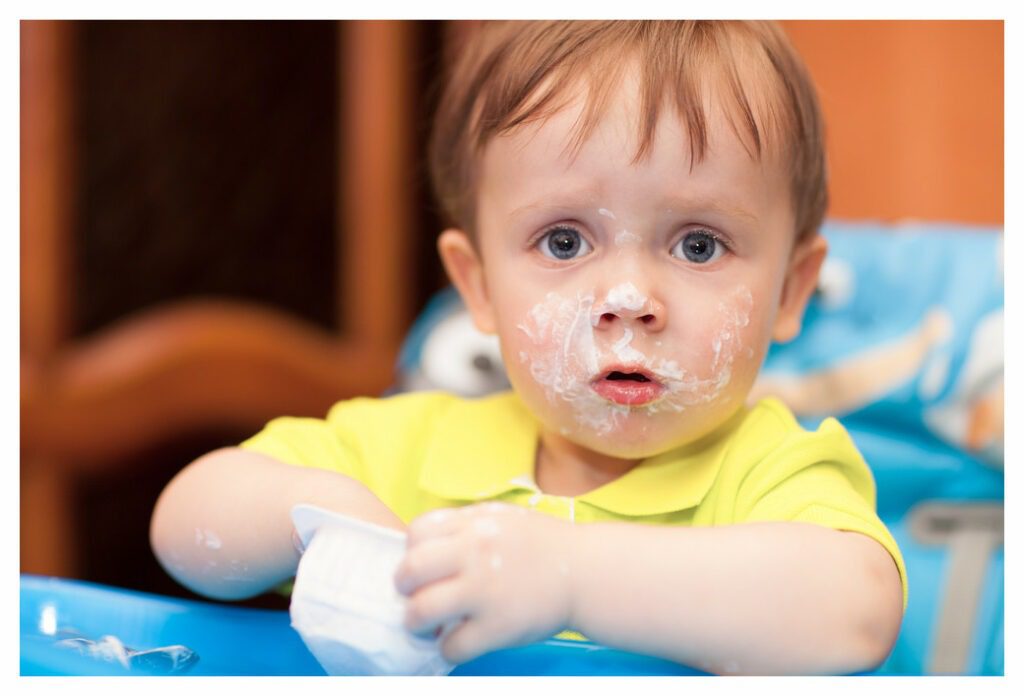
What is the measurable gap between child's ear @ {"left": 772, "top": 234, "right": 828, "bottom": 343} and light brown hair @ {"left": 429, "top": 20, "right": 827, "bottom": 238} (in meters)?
0.01

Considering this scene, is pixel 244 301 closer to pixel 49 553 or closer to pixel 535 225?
pixel 49 553

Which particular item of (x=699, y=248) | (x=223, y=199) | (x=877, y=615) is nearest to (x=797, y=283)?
(x=699, y=248)

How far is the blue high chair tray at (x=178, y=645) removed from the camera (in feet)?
1.70

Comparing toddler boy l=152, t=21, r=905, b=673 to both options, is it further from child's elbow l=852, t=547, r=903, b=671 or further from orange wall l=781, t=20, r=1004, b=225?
orange wall l=781, t=20, r=1004, b=225

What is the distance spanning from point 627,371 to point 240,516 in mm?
236

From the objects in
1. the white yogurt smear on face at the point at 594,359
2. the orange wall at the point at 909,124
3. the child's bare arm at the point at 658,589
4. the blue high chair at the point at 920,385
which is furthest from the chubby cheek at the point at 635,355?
the orange wall at the point at 909,124

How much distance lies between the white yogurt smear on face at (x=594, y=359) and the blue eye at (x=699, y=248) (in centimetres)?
3

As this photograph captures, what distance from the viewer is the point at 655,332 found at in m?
0.59

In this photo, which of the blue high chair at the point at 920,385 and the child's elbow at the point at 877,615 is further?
the blue high chair at the point at 920,385

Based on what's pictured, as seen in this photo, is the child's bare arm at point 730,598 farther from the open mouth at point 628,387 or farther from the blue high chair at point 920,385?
the blue high chair at point 920,385

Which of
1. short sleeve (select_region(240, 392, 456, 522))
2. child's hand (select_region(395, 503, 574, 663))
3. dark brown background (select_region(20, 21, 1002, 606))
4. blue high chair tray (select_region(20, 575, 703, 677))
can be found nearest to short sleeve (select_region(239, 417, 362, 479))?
short sleeve (select_region(240, 392, 456, 522))

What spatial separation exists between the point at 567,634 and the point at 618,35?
0.34 metres

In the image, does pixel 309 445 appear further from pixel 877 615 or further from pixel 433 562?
pixel 877 615

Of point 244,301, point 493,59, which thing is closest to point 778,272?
point 493,59
